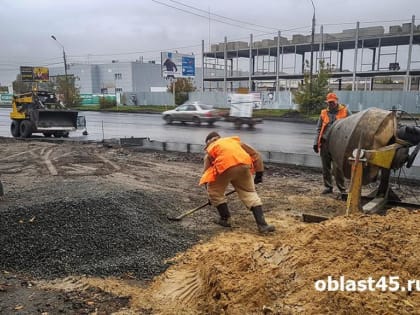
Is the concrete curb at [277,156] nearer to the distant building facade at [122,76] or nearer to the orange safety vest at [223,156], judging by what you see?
the orange safety vest at [223,156]

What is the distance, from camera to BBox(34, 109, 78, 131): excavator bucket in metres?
17.7

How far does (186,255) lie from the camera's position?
15.4 feet

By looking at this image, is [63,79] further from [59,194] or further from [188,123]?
[59,194]

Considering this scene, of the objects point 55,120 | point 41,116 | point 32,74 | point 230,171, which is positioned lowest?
point 55,120

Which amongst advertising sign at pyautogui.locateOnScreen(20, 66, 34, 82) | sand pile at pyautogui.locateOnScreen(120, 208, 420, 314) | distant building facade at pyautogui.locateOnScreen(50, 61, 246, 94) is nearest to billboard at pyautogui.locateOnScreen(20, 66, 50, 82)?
advertising sign at pyautogui.locateOnScreen(20, 66, 34, 82)

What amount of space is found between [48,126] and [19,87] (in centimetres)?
5868

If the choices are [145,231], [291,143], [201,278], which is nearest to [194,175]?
[145,231]

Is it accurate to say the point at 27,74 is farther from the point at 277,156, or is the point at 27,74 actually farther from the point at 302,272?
the point at 302,272

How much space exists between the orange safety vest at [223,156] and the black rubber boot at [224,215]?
0.52 meters

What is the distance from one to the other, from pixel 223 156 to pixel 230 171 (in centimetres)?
24

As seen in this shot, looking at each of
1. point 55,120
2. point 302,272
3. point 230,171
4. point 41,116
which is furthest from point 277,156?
point 41,116

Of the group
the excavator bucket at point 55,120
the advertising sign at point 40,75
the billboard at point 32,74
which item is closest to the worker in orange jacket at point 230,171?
the excavator bucket at point 55,120

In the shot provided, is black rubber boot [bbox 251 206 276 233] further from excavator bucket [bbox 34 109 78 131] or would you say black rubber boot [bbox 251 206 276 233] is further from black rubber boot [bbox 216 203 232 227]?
excavator bucket [bbox 34 109 78 131]

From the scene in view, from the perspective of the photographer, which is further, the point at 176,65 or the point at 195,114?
the point at 176,65
